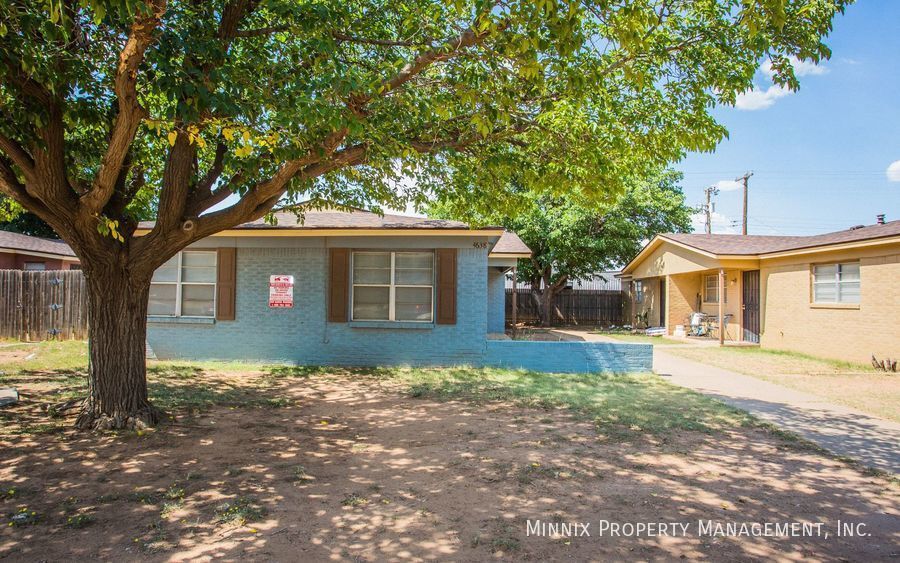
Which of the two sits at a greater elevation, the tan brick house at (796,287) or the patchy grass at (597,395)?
the tan brick house at (796,287)

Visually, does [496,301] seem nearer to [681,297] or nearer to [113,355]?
[681,297]

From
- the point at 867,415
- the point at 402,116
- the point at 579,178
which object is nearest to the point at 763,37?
the point at 579,178

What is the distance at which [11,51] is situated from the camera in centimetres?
509

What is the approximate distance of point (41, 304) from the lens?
14.3 metres

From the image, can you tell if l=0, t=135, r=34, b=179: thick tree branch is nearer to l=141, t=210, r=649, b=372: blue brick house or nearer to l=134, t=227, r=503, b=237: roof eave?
l=134, t=227, r=503, b=237: roof eave

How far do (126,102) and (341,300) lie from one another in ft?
21.2

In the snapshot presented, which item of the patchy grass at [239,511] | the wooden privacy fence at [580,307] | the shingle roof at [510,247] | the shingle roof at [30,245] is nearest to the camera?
the patchy grass at [239,511]

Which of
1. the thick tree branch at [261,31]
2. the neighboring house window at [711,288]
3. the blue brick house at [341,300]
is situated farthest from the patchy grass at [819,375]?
the thick tree branch at [261,31]

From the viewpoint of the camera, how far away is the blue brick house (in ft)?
35.5

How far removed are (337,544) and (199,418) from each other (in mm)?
3994

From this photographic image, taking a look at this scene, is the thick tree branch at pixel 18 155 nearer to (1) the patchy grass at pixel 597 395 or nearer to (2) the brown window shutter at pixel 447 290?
(1) the patchy grass at pixel 597 395

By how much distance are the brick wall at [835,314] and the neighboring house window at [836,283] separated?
0.63 feet

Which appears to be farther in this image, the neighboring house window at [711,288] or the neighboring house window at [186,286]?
the neighboring house window at [711,288]

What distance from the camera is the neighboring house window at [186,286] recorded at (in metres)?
11.5
